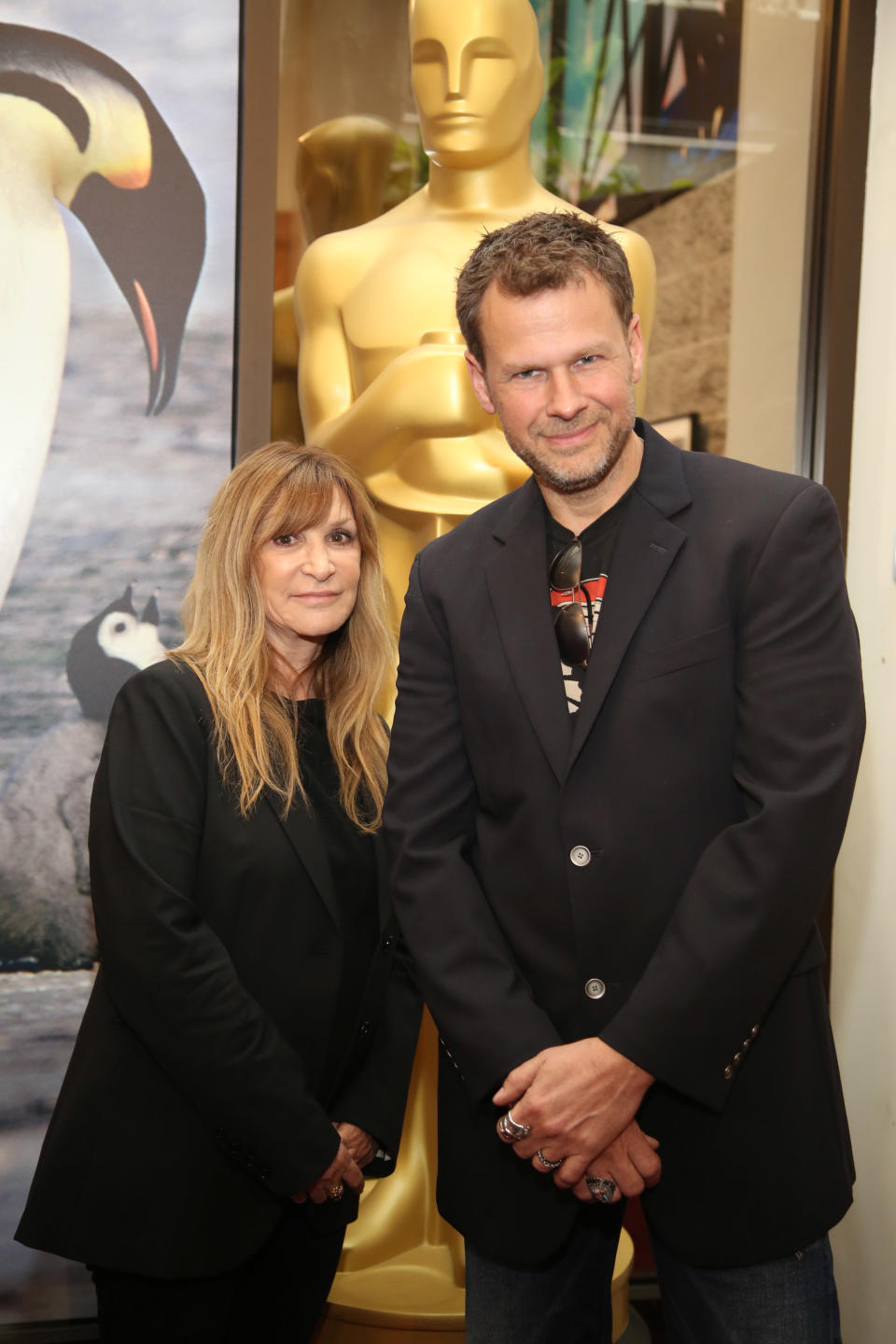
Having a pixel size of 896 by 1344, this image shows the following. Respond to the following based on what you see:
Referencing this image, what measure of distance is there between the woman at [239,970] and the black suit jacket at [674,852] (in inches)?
10.0

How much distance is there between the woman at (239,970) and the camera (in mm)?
1544

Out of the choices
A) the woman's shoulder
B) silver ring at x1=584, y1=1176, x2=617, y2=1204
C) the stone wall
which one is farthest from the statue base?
the stone wall

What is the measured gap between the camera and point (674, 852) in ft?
4.46

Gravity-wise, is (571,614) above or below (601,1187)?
above

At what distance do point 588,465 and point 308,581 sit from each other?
0.49m

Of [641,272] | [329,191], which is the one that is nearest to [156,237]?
[329,191]

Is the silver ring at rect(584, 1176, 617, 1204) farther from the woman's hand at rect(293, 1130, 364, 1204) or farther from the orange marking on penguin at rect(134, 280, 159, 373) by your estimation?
the orange marking on penguin at rect(134, 280, 159, 373)

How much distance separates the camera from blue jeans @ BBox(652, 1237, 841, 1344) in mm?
1362

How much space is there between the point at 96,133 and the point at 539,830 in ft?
6.03

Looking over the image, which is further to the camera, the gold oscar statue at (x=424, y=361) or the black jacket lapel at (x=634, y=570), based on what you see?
the gold oscar statue at (x=424, y=361)

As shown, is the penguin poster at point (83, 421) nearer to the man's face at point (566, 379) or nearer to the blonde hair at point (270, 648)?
the blonde hair at point (270, 648)

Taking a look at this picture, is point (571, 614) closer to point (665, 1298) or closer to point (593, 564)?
point (593, 564)

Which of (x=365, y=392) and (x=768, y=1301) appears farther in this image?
(x=365, y=392)

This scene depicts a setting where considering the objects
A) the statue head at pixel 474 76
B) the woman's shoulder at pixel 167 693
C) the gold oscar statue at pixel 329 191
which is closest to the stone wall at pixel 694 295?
the statue head at pixel 474 76
